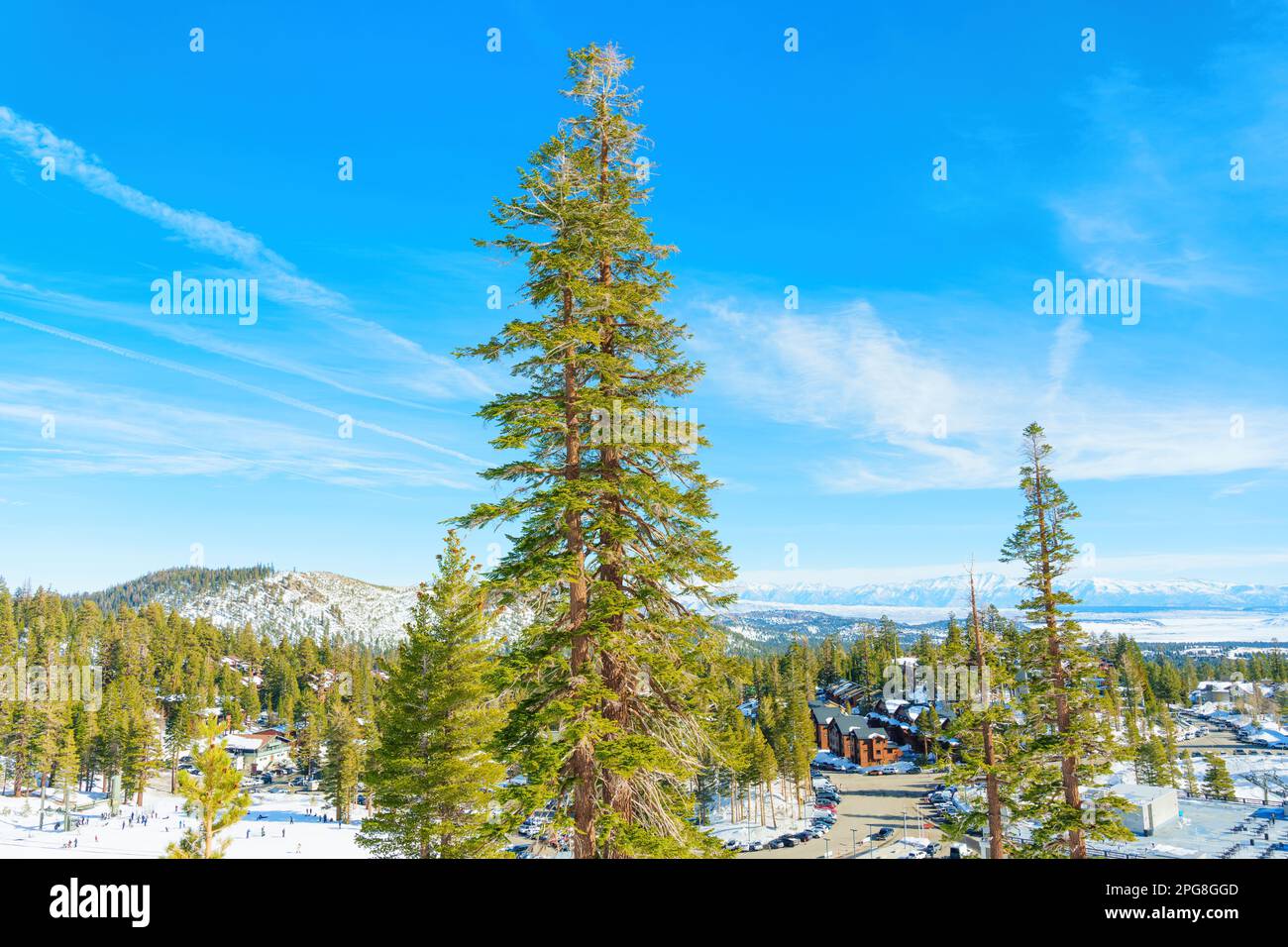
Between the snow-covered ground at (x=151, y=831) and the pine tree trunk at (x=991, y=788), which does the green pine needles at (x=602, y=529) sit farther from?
the snow-covered ground at (x=151, y=831)

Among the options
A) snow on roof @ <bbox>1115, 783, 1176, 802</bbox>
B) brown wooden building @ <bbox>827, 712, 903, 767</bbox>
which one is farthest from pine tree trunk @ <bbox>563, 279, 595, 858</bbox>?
brown wooden building @ <bbox>827, 712, 903, 767</bbox>

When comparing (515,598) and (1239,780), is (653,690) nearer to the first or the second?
(515,598)

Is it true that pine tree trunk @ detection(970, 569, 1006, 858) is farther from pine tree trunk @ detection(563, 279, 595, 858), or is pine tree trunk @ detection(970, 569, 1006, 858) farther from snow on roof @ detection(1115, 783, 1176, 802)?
snow on roof @ detection(1115, 783, 1176, 802)

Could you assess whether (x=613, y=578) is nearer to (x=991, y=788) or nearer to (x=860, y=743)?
(x=991, y=788)

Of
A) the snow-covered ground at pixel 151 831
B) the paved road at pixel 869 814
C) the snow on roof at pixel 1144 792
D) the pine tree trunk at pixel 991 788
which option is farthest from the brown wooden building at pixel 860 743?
the pine tree trunk at pixel 991 788

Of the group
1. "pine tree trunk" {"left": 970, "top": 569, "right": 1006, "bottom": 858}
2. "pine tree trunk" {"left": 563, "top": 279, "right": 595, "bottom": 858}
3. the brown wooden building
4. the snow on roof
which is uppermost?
"pine tree trunk" {"left": 563, "top": 279, "right": 595, "bottom": 858}
